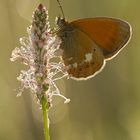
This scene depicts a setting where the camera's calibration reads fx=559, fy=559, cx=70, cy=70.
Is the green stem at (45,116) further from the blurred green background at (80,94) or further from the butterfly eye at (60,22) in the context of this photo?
the blurred green background at (80,94)

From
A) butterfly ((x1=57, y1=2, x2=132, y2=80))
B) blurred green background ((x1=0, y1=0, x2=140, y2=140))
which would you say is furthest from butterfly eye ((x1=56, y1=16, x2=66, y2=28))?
blurred green background ((x1=0, y1=0, x2=140, y2=140))

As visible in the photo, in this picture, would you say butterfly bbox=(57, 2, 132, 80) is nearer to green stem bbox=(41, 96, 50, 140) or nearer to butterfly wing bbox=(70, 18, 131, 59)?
butterfly wing bbox=(70, 18, 131, 59)

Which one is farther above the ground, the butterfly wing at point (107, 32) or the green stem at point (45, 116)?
the butterfly wing at point (107, 32)

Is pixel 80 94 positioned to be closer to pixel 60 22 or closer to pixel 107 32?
pixel 107 32

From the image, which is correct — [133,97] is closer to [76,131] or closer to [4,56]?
[76,131]

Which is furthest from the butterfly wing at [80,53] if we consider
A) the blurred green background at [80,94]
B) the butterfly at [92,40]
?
the blurred green background at [80,94]

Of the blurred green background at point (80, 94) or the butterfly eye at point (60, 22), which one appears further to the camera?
the blurred green background at point (80, 94)

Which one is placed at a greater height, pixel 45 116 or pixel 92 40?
pixel 92 40

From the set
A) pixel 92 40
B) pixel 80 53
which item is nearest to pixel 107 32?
pixel 92 40

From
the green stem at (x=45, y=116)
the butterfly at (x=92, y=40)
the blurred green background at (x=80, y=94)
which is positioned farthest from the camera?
the blurred green background at (x=80, y=94)
